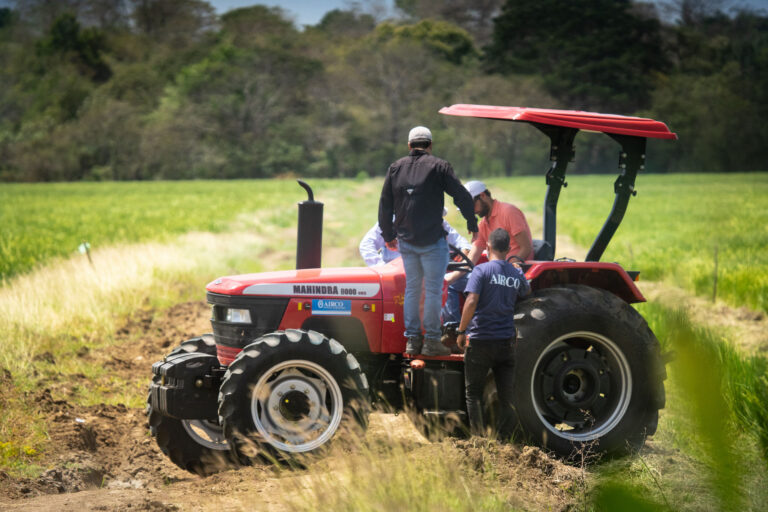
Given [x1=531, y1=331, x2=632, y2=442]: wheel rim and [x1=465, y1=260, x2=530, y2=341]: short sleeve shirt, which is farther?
[x1=531, y1=331, x2=632, y2=442]: wheel rim

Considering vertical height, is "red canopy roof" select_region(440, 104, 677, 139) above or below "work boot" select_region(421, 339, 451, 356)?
above

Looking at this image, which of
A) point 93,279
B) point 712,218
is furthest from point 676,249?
point 712,218

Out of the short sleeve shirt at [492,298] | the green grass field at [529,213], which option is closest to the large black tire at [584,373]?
the short sleeve shirt at [492,298]

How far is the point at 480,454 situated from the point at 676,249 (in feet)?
47.4

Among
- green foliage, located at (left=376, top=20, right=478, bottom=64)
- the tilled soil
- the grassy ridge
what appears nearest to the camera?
the grassy ridge

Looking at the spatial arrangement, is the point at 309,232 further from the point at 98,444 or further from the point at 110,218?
the point at 110,218

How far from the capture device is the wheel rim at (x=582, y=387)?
5344 millimetres

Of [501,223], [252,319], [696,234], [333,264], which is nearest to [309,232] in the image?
[252,319]

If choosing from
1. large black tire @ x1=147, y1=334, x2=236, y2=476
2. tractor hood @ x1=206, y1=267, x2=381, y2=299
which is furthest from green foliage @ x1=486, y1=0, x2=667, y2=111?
large black tire @ x1=147, y1=334, x2=236, y2=476

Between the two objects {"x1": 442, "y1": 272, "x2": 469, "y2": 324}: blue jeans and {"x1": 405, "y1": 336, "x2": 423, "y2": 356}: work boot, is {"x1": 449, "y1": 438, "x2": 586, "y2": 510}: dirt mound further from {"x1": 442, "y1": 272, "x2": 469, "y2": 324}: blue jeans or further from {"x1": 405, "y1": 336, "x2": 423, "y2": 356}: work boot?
{"x1": 442, "y1": 272, "x2": 469, "y2": 324}: blue jeans

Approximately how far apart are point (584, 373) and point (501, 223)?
109cm

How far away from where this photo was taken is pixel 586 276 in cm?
563

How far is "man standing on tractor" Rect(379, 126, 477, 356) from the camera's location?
5.09m

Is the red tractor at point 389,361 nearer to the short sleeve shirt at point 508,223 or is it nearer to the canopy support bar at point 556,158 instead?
the canopy support bar at point 556,158
